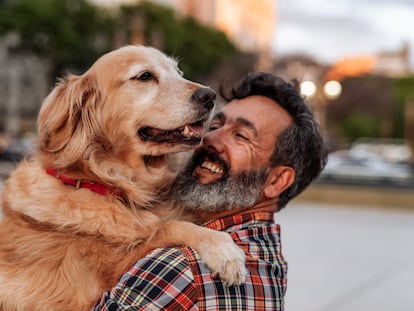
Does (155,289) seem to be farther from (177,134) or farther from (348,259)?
(348,259)

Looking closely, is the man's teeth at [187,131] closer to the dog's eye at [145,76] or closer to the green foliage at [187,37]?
the dog's eye at [145,76]

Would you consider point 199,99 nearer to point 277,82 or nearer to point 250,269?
point 277,82

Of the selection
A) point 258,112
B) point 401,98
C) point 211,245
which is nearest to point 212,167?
point 258,112

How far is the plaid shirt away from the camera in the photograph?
232cm

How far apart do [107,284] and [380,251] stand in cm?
858

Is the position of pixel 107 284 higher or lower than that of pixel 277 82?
lower

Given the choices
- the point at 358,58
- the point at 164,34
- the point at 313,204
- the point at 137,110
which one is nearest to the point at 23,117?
the point at 164,34

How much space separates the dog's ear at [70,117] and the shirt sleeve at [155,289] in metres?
0.76

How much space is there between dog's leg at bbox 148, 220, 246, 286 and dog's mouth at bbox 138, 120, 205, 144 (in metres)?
0.42

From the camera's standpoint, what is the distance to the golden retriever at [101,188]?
2600mm

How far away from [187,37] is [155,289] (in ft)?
166

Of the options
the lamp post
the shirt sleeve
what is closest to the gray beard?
the shirt sleeve

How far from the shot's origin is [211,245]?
8.48 feet

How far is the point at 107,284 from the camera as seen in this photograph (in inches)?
104
